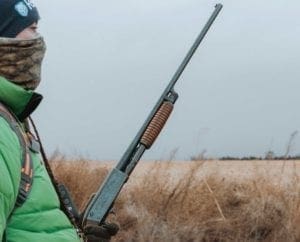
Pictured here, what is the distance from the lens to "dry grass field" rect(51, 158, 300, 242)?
8.37 m

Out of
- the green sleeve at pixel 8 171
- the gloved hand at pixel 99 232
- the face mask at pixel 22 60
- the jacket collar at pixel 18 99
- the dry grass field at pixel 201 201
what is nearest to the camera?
the green sleeve at pixel 8 171

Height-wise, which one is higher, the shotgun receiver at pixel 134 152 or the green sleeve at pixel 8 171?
the green sleeve at pixel 8 171

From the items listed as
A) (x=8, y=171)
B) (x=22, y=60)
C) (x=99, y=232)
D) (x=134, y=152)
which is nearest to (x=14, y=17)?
(x=22, y=60)

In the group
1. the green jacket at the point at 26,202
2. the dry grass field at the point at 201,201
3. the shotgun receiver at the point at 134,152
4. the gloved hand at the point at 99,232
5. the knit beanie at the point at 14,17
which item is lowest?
the dry grass field at the point at 201,201

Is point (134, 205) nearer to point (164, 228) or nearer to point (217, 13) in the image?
point (164, 228)

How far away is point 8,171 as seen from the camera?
6.08 feet

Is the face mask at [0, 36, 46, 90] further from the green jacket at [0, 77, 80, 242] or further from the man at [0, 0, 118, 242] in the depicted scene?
the green jacket at [0, 77, 80, 242]

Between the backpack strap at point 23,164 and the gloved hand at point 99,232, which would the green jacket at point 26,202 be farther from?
the gloved hand at point 99,232

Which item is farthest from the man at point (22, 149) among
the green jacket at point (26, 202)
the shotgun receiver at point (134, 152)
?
the shotgun receiver at point (134, 152)

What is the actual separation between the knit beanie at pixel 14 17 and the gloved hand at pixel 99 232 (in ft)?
3.76

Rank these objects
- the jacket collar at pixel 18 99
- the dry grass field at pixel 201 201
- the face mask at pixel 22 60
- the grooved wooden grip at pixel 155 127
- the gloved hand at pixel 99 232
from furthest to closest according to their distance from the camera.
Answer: the dry grass field at pixel 201 201 → the grooved wooden grip at pixel 155 127 → the gloved hand at pixel 99 232 → the face mask at pixel 22 60 → the jacket collar at pixel 18 99

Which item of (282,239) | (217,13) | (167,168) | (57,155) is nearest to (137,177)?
(167,168)

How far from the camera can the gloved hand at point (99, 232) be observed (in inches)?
130

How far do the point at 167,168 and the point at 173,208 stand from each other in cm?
86
